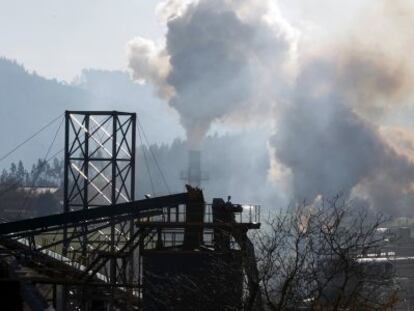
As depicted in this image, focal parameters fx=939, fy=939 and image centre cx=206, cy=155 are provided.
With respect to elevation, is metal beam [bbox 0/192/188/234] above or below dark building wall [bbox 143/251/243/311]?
above

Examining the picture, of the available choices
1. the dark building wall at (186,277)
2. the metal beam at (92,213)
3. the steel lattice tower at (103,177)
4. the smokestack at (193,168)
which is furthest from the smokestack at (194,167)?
the dark building wall at (186,277)

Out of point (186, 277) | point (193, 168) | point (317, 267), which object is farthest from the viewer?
point (193, 168)

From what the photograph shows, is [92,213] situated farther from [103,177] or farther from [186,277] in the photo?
[103,177]

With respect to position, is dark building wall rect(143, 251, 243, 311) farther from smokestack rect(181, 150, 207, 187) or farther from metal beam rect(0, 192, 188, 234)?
smokestack rect(181, 150, 207, 187)

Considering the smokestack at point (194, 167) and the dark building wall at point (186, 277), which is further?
the smokestack at point (194, 167)

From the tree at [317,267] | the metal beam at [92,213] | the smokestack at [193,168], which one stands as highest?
the smokestack at [193,168]

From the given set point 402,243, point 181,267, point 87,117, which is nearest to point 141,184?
point 402,243

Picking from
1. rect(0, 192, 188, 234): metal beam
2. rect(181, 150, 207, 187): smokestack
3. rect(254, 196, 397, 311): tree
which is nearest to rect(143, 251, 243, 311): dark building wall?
rect(254, 196, 397, 311): tree

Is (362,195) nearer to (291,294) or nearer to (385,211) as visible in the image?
(385,211)

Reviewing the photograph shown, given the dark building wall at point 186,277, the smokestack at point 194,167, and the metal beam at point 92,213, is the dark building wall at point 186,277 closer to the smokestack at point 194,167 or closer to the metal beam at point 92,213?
the metal beam at point 92,213

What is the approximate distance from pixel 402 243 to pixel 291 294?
177 ft

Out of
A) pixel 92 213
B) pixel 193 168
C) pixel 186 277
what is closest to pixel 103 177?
pixel 92 213

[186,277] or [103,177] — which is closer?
Answer: [186,277]

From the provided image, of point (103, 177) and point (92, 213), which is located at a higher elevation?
point (103, 177)
